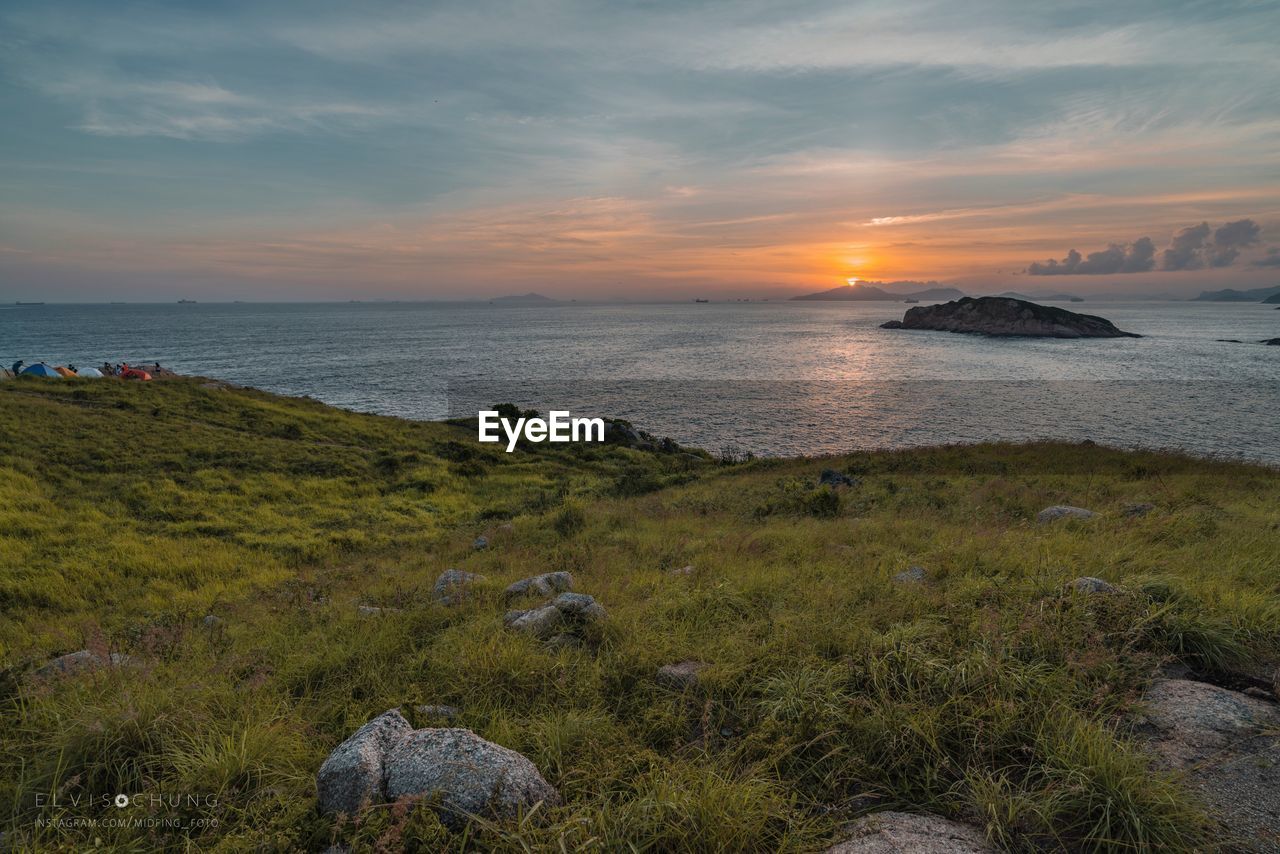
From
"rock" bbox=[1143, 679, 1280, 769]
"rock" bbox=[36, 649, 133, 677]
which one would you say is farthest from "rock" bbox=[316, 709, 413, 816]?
"rock" bbox=[1143, 679, 1280, 769]

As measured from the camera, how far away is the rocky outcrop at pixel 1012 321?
14596 cm

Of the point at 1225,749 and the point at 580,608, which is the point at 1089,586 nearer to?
the point at 1225,749

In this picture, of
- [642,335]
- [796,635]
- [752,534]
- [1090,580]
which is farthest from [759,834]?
[642,335]

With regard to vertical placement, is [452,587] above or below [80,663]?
below

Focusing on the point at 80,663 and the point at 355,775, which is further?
the point at 80,663

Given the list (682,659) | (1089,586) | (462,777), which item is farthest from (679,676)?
(1089,586)

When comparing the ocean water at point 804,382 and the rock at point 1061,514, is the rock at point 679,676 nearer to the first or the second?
the rock at point 1061,514

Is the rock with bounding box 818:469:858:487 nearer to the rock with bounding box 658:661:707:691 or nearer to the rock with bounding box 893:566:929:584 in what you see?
the rock with bounding box 893:566:929:584

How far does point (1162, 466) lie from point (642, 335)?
13831 cm

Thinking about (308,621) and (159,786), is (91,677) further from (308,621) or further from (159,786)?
(308,621)

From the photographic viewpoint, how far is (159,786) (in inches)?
162

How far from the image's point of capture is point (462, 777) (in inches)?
158

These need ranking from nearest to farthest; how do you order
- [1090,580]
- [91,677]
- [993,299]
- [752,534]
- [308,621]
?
[91,677], [1090,580], [308,621], [752,534], [993,299]

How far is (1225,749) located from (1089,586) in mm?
2761
